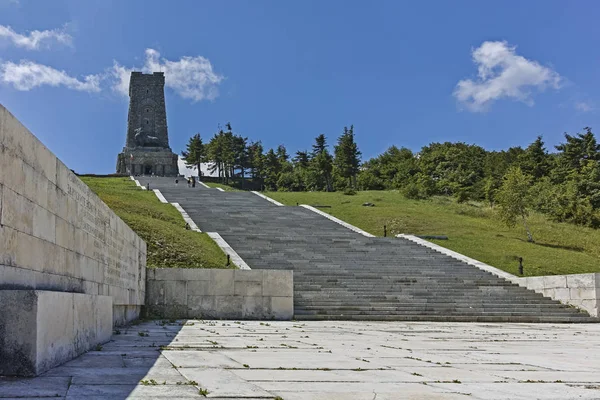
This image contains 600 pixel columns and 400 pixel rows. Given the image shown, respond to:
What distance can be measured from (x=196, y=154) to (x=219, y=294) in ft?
216

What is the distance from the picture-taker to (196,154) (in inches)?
3147

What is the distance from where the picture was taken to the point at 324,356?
7059 mm

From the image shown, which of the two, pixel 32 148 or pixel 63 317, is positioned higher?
pixel 32 148

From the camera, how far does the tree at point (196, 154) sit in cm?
8006

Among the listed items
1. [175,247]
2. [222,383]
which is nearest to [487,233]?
[175,247]

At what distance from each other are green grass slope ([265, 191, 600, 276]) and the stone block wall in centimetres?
1024

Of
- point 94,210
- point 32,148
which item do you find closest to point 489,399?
point 32,148

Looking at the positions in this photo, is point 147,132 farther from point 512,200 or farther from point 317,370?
point 317,370

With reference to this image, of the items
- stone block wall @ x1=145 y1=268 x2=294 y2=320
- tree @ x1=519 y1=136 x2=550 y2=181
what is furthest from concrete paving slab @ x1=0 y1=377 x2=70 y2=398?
tree @ x1=519 y1=136 x2=550 y2=181

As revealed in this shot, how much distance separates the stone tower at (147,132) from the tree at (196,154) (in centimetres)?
301

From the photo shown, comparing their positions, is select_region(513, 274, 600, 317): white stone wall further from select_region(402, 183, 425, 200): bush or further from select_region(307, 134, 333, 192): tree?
select_region(307, 134, 333, 192): tree

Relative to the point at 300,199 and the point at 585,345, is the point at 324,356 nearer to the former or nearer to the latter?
the point at 585,345

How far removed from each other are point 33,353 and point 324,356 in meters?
3.34

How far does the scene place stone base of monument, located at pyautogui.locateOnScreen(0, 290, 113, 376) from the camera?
16.4ft
